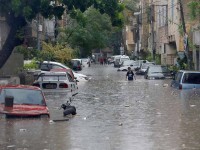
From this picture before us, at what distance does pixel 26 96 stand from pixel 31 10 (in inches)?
144

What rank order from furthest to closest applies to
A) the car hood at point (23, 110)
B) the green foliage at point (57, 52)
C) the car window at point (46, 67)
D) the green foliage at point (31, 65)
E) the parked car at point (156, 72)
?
the green foliage at point (57, 52)
the parked car at point (156, 72)
the car window at point (46, 67)
the green foliage at point (31, 65)
the car hood at point (23, 110)

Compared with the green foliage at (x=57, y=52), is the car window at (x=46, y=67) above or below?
below

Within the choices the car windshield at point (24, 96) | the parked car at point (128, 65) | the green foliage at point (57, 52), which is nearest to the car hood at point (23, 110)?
the car windshield at point (24, 96)

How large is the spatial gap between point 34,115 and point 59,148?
638 centimetres

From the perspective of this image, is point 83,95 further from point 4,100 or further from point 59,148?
point 59,148

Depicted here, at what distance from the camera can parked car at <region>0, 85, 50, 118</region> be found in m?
22.9

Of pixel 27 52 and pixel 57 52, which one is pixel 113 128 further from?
pixel 57 52

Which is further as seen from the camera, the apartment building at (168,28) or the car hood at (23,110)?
the apartment building at (168,28)

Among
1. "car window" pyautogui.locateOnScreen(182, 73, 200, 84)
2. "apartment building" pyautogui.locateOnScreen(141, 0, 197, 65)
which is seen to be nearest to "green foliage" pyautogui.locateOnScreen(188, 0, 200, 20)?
"car window" pyautogui.locateOnScreen(182, 73, 200, 84)

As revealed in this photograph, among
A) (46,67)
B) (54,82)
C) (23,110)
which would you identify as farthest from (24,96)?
(46,67)

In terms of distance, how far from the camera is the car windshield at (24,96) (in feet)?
77.3

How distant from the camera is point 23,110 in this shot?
75.6ft

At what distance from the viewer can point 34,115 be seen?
2294 cm

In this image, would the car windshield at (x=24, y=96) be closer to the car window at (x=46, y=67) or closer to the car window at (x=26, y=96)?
the car window at (x=26, y=96)
